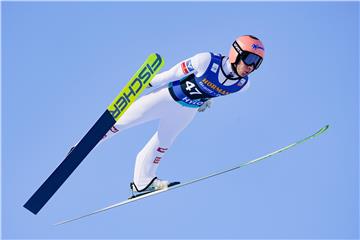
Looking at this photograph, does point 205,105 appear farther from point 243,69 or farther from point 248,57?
point 248,57

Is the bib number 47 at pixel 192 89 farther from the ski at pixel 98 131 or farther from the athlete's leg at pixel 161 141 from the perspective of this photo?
the ski at pixel 98 131

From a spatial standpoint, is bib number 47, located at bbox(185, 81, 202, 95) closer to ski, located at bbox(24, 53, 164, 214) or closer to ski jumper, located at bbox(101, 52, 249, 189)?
ski jumper, located at bbox(101, 52, 249, 189)

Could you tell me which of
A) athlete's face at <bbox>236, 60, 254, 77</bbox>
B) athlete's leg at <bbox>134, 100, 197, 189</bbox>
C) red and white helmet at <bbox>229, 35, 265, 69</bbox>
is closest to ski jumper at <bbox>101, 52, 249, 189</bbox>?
athlete's leg at <bbox>134, 100, 197, 189</bbox>

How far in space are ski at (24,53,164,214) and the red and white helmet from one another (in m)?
1.16

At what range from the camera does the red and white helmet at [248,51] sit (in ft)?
38.4

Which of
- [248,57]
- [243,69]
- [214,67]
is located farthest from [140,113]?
[248,57]

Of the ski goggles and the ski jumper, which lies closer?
the ski goggles

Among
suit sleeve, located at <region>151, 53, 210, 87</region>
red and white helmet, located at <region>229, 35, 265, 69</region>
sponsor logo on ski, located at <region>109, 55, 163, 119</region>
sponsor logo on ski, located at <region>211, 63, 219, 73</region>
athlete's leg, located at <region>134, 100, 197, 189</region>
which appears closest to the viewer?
sponsor logo on ski, located at <region>109, 55, 163, 119</region>

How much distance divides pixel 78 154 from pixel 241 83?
2751mm

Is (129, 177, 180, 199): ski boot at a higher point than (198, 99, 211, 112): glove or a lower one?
lower

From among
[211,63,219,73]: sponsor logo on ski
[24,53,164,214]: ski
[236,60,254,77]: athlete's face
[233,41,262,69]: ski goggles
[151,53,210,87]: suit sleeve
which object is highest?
[233,41,262,69]: ski goggles

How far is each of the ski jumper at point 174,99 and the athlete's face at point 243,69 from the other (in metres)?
0.15

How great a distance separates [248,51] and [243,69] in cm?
33

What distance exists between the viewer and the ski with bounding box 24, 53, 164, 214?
1152 cm
